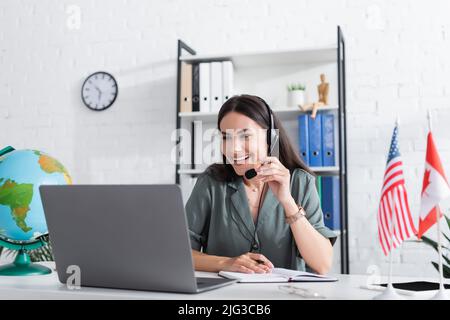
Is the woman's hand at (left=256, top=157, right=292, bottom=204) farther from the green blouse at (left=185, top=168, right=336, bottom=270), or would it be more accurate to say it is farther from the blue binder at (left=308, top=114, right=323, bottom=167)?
the blue binder at (left=308, top=114, right=323, bottom=167)

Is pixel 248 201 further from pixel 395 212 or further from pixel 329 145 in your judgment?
pixel 329 145

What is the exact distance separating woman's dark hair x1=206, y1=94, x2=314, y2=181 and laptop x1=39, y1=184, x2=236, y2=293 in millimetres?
720

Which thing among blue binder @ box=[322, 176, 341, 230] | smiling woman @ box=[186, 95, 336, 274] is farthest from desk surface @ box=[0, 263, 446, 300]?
blue binder @ box=[322, 176, 341, 230]

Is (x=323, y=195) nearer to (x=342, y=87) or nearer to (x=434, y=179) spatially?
(x=342, y=87)

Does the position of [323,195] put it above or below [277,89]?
below

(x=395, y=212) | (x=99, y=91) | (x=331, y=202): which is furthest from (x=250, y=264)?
(x=99, y=91)

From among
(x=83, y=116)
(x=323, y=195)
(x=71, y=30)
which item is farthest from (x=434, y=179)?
(x=71, y=30)

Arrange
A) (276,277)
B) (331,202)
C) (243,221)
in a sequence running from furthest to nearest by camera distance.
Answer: (331,202) < (243,221) < (276,277)

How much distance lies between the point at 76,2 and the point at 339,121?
195cm

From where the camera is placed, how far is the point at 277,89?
291 cm

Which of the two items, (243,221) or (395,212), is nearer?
(395,212)

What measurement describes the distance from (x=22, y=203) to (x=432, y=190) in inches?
39.5

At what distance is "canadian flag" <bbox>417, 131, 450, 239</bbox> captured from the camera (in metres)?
0.91

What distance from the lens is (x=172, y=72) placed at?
3.10 metres
